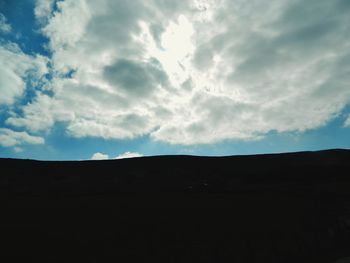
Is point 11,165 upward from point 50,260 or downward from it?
upward

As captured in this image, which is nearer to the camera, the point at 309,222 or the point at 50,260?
the point at 50,260

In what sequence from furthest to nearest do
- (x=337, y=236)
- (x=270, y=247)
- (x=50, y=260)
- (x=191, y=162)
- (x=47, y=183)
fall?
(x=191, y=162) < (x=47, y=183) < (x=337, y=236) < (x=270, y=247) < (x=50, y=260)

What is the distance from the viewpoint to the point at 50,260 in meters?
6.42

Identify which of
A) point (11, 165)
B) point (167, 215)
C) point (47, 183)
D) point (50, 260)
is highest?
point (11, 165)

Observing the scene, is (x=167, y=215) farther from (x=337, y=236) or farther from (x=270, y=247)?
(x=337, y=236)

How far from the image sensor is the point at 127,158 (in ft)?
83.9

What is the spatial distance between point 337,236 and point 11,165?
25.5m

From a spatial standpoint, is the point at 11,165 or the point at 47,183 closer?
the point at 47,183

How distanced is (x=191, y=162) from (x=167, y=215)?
1497 centimetres

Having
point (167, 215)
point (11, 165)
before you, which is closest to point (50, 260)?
point (167, 215)

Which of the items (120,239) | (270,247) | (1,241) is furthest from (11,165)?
(270,247)

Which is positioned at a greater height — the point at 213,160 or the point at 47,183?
the point at 213,160

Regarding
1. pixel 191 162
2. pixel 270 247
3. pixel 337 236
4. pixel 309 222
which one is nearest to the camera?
pixel 270 247

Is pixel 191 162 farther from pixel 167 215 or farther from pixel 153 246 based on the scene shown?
pixel 153 246
